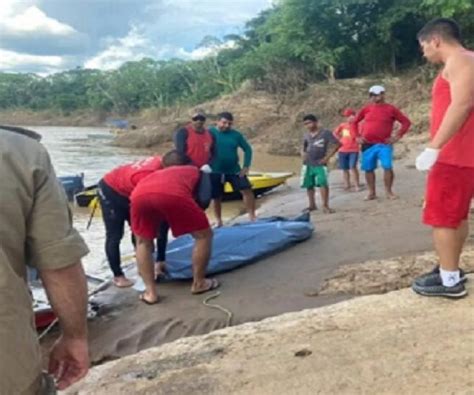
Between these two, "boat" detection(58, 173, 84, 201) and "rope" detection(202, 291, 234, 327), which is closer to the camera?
"rope" detection(202, 291, 234, 327)

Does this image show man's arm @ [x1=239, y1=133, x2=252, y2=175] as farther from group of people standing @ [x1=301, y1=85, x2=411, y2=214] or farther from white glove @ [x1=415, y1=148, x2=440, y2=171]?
white glove @ [x1=415, y1=148, x2=440, y2=171]

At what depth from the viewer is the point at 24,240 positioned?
1.84 meters

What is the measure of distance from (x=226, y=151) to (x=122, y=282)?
3.02 metres

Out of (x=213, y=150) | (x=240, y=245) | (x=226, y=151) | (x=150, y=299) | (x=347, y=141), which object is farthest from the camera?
(x=347, y=141)

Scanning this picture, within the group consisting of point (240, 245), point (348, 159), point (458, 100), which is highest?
point (458, 100)

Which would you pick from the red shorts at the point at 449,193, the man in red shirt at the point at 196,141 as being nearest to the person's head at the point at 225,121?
the man in red shirt at the point at 196,141

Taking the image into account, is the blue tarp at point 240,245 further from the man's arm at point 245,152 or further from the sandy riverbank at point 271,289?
the man's arm at point 245,152

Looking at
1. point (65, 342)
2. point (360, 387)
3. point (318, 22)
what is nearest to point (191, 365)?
point (360, 387)

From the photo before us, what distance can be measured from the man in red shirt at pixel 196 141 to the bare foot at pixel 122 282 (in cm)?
212

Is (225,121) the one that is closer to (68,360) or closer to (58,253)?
(68,360)

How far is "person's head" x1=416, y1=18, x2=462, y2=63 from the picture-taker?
4.22 m

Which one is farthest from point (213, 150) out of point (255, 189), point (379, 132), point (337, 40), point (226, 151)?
point (337, 40)

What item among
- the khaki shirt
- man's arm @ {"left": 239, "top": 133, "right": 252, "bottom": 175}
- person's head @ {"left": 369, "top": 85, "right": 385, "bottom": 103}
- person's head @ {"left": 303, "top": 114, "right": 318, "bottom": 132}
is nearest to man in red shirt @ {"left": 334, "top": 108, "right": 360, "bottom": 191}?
person's head @ {"left": 369, "top": 85, "right": 385, "bottom": 103}

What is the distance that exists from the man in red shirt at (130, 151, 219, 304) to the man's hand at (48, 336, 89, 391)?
137 inches
